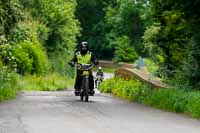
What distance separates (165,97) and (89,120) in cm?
464

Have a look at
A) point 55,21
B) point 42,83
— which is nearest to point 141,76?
point 42,83

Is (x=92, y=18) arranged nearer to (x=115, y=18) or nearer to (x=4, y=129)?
(x=115, y=18)

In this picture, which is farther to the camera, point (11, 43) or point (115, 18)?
point (115, 18)

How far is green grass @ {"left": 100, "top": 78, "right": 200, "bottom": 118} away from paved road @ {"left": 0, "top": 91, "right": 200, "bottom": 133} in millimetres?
424

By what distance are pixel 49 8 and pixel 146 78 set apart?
30307 millimetres

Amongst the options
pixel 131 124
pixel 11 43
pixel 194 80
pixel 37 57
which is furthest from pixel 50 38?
pixel 131 124

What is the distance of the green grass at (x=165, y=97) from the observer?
15102 mm

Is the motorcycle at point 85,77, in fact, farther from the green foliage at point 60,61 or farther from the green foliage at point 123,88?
the green foliage at point 60,61

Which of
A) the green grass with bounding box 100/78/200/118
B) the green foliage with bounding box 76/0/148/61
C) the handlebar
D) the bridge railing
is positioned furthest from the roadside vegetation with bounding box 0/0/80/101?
the green foliage with bounding box 76/0/148/61

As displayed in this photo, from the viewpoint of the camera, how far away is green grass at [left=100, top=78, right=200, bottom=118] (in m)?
15.1

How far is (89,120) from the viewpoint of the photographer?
42.1 feet

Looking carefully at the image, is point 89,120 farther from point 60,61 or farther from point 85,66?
point 60,61

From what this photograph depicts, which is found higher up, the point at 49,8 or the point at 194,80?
the point at 49,8

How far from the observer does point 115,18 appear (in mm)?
86938
